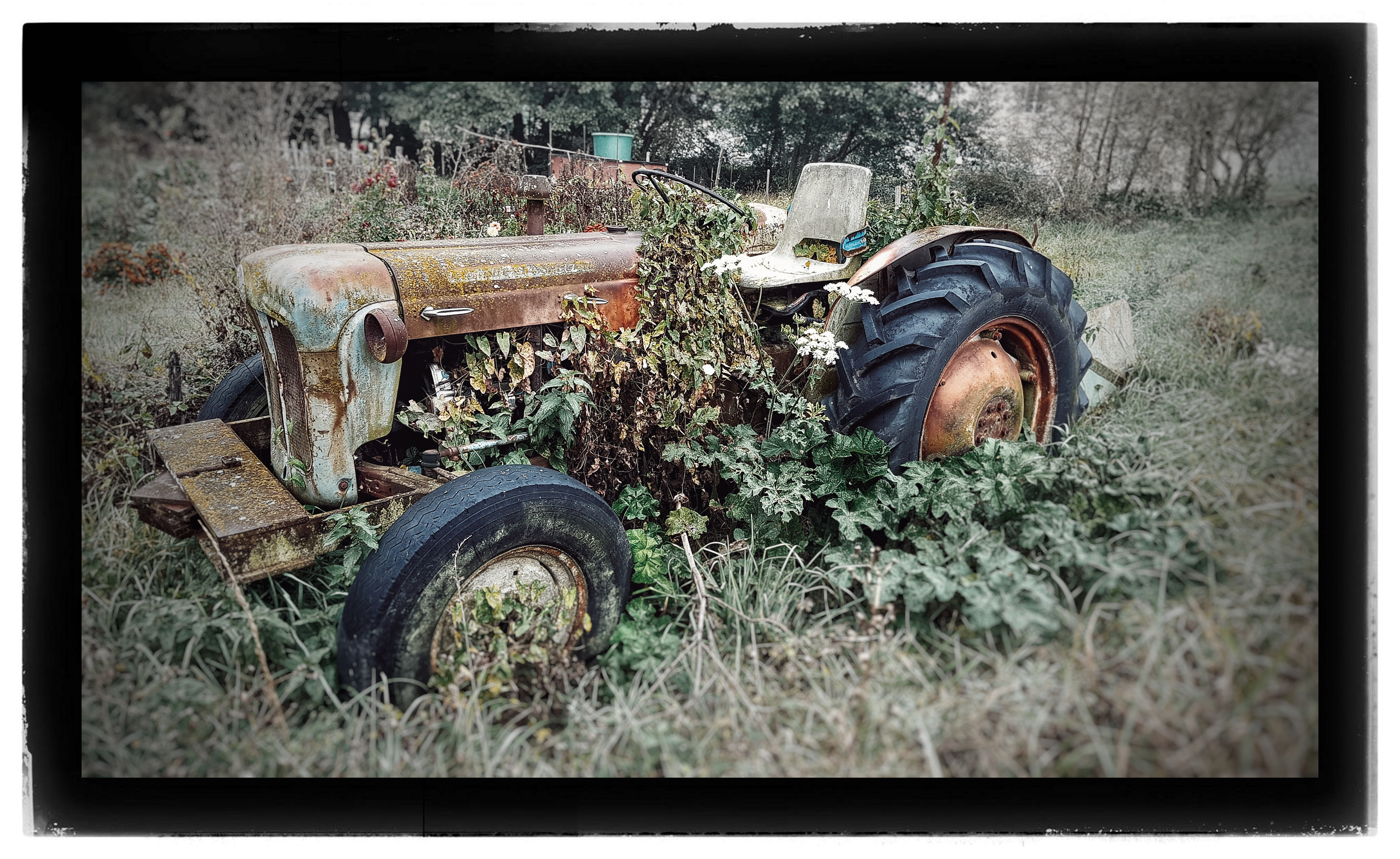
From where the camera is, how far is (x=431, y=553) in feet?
6.81

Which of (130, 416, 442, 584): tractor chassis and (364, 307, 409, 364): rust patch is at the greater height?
(364, 307, 409, 364): rust patch

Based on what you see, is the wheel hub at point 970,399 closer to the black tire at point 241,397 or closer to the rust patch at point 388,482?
→ the rust patch at point 388,482

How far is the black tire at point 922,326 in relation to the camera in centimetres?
275

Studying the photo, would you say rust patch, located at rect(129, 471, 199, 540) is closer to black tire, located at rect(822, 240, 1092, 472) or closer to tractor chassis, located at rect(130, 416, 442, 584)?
tractor chassis, located at rect(130, 416, 442, 584)

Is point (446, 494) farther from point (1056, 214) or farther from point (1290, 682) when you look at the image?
point (1056, 214)

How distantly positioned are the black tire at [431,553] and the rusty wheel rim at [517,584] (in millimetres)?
24

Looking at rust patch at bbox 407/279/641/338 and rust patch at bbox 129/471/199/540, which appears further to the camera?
rust patch at bbox 407/279/641/338

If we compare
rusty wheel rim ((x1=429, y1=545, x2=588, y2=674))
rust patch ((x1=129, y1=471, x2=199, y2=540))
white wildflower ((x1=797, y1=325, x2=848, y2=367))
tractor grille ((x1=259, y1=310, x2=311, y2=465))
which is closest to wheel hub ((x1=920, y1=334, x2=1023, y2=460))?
white wildflower ((x1=797, y1=325, x2=848, y2=367))

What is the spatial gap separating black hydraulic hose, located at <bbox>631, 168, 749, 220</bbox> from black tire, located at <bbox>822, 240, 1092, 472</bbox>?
69 centimetres

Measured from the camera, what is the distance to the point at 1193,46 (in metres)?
2.36

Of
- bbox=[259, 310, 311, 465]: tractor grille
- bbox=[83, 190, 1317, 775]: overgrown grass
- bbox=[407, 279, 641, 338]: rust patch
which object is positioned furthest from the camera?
bbox=[407, 279, 641, 338]: rust patch

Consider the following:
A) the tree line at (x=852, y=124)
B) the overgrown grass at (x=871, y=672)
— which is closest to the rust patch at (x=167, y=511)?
the overgrown grass at (x=871, y=672)

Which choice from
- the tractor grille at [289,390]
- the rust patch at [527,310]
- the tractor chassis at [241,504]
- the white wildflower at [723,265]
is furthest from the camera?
the white wildflower at [723,265]

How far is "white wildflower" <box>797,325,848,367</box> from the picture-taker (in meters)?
2.75
